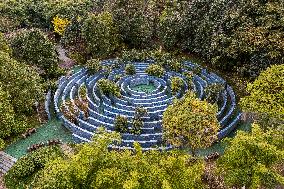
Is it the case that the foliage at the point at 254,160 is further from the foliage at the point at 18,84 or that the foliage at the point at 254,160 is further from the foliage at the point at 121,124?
the foliage at the point at 18,84

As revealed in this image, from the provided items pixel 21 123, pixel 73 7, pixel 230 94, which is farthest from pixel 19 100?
pixel 73 7

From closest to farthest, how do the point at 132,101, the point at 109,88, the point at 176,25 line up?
the point at 132,101, the point at 109,88, the point at 176,25

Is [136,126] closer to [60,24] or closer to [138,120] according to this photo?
[138,120]

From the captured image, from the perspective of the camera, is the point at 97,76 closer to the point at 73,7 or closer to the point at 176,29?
the point at 176,29

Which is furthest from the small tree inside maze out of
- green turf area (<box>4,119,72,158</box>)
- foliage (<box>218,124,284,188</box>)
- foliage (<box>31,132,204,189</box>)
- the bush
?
foliage (<box>31,132,204,189</box>)

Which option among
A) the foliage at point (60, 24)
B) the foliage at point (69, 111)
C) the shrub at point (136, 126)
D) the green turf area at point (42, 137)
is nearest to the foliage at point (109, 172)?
the shrub at point (136, 126)

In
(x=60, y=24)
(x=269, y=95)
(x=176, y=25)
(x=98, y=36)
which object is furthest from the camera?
(x=60, y=24)

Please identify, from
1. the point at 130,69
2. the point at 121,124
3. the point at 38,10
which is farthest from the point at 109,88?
the point at 38,10
